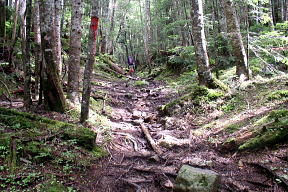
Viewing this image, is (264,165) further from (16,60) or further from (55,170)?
(16,60)

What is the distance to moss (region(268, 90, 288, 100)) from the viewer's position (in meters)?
7.46

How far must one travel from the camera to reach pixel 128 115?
10.5 metres

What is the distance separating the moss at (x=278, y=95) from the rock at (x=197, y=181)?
15.7 ft

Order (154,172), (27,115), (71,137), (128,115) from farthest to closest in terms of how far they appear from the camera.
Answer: (128,115) < (27,115) < (71,137) < (154,172)

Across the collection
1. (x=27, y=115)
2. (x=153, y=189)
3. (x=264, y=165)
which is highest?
(x=27, y=115)

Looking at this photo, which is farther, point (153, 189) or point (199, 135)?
point (199, 135)

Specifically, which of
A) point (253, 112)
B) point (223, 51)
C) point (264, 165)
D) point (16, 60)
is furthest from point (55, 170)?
point (223, 51)

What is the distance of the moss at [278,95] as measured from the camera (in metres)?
7.46

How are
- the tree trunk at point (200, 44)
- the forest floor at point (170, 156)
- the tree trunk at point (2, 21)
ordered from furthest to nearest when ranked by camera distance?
the tree trunk at point (2, 21) < the tree trunk at point (200, 44) < the forest floor at point (170, 156)

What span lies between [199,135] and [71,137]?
3831 millimetres

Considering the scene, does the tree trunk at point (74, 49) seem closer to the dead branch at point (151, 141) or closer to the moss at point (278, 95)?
the dead branch at point (151, 141)

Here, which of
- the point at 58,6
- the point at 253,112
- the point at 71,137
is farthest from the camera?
the point at 58,6

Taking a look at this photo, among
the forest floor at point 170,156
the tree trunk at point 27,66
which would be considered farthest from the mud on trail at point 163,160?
the tree trunk at point 27,66

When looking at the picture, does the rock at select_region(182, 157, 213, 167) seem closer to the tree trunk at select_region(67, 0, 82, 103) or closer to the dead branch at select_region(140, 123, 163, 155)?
the dead branch at select_region(140, 123, 163, 155)
